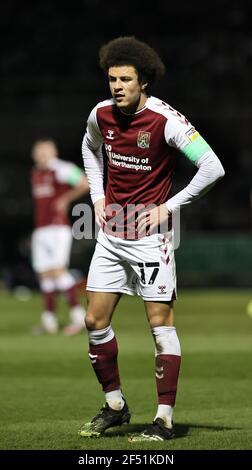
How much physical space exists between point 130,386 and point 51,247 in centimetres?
609

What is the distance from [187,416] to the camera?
8242 millimetres

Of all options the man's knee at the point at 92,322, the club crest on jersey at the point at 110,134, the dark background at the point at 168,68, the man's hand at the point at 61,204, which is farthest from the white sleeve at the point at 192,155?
the dark background at the point at 168,68

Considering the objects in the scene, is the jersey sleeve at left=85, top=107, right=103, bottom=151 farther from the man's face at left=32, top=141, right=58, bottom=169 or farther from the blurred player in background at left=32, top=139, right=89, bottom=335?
the man's face at left=32, top=141, right=58, bottom=169

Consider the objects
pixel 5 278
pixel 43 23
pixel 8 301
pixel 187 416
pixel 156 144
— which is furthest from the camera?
pixel 43 23

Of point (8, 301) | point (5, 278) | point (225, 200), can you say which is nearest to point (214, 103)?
point (225, 200)

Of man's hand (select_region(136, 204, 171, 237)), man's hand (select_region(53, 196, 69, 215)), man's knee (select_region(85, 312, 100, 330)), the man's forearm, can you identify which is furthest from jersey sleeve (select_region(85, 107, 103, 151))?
man's hand (select_region(53, 196, 69, 215))

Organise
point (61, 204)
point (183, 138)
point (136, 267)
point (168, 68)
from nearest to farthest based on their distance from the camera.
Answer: point (183, 138)
point (136, 267)
point (61, 204)
point (168, 68)

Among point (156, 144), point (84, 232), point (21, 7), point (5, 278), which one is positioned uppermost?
point (21, 7)

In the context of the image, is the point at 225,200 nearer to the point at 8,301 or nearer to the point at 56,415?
the point at 8,301

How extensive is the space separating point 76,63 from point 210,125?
3.89 m

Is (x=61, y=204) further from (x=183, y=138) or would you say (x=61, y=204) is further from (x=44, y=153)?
(x=183, y=138)

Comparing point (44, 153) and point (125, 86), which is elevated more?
point (125, 86)

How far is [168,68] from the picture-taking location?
2972cm

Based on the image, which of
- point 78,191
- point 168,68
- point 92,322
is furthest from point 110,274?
point 168,68
